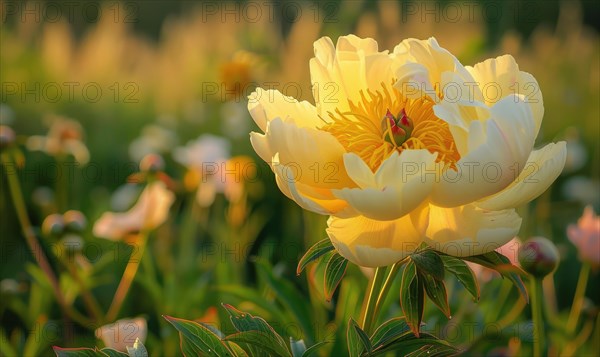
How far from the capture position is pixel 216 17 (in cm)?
357

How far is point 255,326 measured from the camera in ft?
2.32

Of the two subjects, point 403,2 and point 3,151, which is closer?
point 3,151

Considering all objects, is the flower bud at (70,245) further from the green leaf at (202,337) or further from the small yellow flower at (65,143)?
the green leaf at (202,337)

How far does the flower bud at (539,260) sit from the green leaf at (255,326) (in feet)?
0.81

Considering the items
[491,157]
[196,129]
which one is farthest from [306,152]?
[196,129]

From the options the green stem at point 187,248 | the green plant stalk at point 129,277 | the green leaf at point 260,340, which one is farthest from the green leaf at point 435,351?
the green stem at point 187,248

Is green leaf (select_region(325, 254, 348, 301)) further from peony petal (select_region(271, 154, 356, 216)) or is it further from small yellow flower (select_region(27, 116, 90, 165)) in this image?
small yellow flower (select_region(27, 116, 90, 165))

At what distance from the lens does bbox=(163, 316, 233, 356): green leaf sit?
0.72 meters

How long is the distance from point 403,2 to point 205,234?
2936 millimetres

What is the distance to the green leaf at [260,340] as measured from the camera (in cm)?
67

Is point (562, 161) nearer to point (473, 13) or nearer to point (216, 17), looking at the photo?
point (216, 17)

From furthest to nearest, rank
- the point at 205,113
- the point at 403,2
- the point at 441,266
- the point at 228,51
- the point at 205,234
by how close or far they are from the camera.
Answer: the point at 403,2 < the point at 228,51 < the point at 205,113 < the point at 205,234 < the point at 441,266

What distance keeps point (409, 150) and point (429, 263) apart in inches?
3.3

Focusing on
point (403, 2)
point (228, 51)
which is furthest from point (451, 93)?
point (403, 2)
